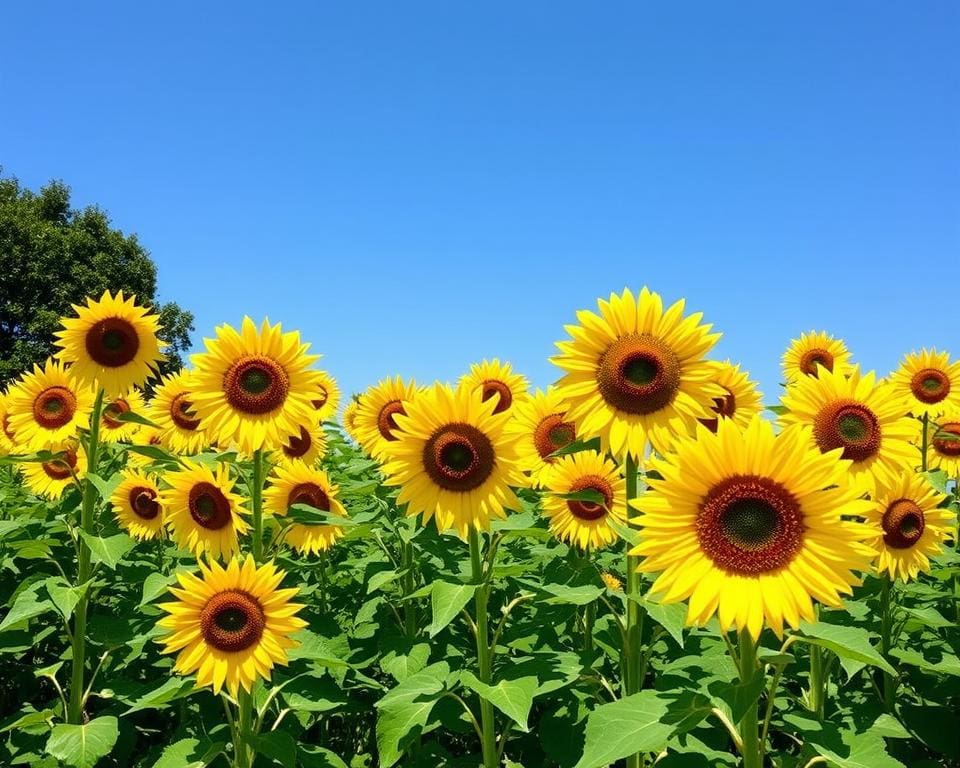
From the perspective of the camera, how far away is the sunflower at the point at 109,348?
6.23m

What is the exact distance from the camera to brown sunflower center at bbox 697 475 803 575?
10.4 ft

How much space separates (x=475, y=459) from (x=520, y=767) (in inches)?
72.4

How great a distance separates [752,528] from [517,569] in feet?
4.75

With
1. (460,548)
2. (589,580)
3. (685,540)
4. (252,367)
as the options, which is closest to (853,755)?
(685,540)

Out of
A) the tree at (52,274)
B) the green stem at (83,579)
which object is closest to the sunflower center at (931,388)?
the green stem at (83,579)

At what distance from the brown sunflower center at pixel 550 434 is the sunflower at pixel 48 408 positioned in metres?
3.80

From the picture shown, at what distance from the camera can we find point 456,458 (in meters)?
4.62

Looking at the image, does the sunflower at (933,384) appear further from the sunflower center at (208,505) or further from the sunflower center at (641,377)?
the sunflower center at (208,505)

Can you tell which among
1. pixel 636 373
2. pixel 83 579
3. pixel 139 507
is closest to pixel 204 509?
pixel 83 579

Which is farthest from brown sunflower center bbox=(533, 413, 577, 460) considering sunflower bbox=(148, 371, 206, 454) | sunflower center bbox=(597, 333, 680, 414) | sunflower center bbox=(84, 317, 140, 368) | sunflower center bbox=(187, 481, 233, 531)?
sunflower bbox=(148, 371, 206, 454)

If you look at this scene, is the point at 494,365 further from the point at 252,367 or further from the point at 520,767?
the point at 520,767

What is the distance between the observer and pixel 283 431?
5.41 metres

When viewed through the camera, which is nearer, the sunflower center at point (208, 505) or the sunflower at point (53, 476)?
the sunflower center at point (208, 505)

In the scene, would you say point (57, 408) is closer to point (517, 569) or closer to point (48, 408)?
point (48, 408)
